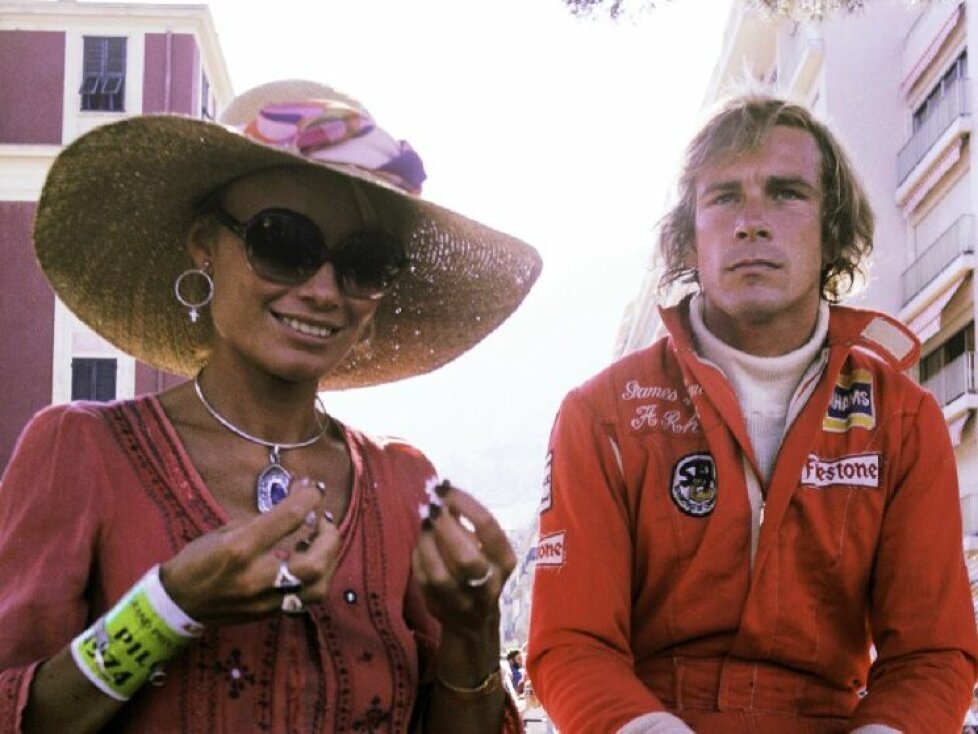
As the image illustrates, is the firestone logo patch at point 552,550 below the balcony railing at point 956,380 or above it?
above

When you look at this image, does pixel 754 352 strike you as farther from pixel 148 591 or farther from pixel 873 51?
pixel 873 51

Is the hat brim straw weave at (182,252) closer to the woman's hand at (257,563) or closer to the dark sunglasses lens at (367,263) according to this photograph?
the dark sunglasses lens at (367,263)

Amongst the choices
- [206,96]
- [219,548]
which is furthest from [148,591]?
[206,96]

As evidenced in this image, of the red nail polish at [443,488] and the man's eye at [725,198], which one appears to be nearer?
the red nail polish at [443,488]

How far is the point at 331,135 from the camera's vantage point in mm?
2986

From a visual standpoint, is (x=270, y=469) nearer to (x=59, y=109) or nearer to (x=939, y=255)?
(x=939, y=255)

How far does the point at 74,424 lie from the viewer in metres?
2.80

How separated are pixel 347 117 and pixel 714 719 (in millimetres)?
1636

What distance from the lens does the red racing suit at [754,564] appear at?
3.52 metres

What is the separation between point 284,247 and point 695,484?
4.22ft

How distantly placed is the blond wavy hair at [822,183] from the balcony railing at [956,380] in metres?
23.9

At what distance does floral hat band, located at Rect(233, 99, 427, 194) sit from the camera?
2961 mm

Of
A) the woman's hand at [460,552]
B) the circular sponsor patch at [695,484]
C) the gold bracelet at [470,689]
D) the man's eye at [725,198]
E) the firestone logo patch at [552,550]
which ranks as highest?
the man's eye at [725,198]

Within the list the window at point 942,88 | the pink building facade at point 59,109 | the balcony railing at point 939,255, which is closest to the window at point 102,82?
the pink building facade at point 59,109
